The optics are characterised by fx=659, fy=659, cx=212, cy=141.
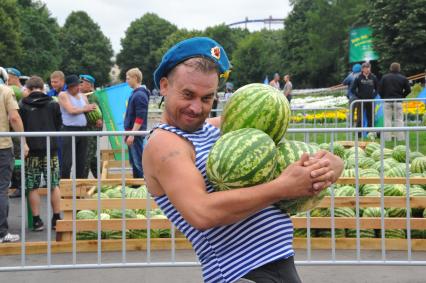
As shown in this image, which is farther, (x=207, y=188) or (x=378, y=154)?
(x=378, y=154)

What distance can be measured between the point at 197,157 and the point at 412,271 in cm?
468

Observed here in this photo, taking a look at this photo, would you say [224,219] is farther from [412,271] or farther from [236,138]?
[412,271]

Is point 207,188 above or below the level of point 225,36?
below

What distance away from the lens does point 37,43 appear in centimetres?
7694

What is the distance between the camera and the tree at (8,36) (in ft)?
203

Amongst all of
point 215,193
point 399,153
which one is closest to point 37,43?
point 399,153

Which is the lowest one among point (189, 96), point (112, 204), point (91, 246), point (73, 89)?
point (91, 246)

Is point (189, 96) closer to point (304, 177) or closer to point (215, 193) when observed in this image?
point (215, 193)

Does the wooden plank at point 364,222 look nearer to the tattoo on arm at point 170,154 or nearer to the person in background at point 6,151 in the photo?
the person in background at point 6,151

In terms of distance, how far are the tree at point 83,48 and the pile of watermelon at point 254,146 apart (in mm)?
96122

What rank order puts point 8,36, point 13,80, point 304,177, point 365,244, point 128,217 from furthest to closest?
1. point 8,36
2. point 13,80
3. point 128,217
4. point 365,244
5. point 304,177

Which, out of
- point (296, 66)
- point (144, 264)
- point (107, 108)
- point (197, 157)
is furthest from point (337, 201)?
point (296, 66)

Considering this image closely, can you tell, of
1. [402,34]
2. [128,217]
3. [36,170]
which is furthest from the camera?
[402,34]

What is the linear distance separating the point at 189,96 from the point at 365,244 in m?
5.03
